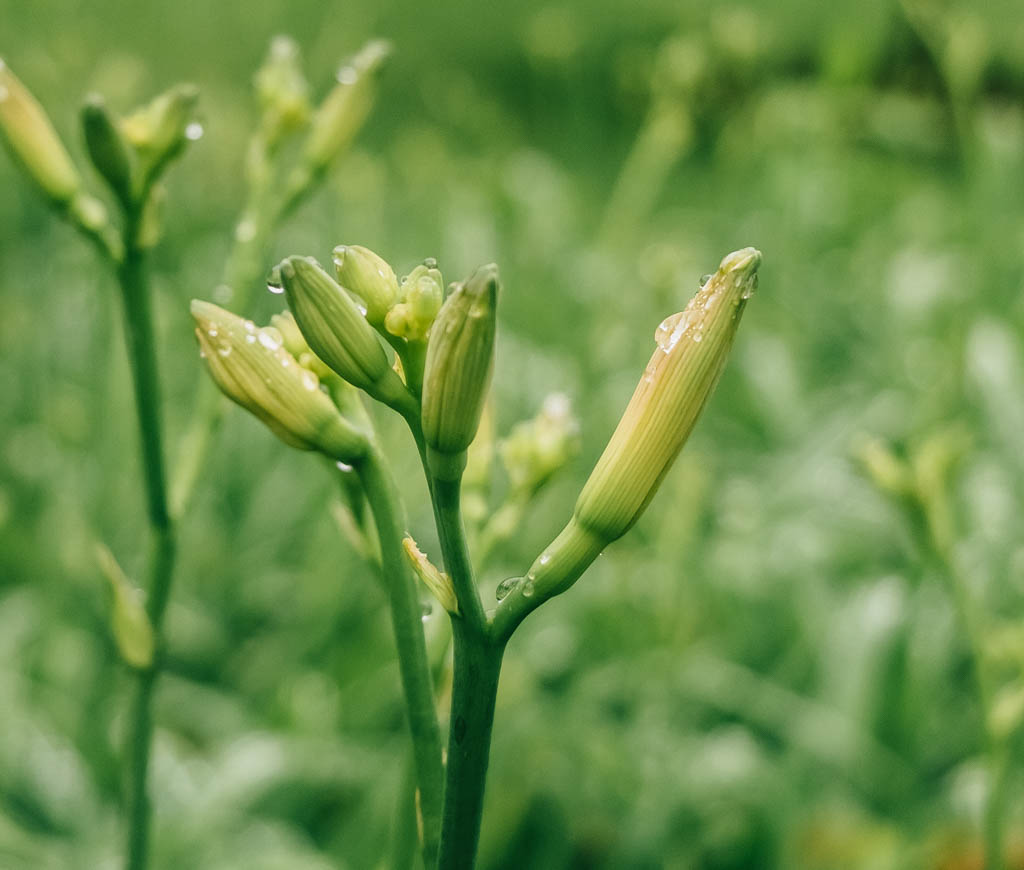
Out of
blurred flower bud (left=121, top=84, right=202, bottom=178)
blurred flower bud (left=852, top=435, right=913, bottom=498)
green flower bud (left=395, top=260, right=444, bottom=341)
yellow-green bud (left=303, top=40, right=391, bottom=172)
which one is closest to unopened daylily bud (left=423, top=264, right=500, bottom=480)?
green flower bud (left=395, top=260, right=444, bottom=341)

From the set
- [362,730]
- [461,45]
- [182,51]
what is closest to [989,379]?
[362,730]

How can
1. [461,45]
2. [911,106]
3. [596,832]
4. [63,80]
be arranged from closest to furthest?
[596,832], [63,80], [911,106], [461,45]

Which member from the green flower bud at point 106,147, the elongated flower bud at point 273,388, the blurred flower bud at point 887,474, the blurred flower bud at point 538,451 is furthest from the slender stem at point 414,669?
the blurred flower bud at point 887,474

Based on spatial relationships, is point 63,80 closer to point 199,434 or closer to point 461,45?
point 199,434

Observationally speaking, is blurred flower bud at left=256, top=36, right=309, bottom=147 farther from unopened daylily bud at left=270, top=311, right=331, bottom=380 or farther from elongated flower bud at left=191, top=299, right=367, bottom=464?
elongated flower bud at left=191, top=299, right=367, bottom=464

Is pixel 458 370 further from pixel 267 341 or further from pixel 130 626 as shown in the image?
pixel 130 626

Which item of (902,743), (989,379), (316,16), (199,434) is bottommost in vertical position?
(199,434)

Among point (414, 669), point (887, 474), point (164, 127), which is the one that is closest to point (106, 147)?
point (164, 127)

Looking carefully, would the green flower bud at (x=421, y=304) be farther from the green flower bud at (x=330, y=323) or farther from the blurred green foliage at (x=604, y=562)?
the blurred green foliage at (x=604, y=562)

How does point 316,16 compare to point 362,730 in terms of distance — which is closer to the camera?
point 362,730
